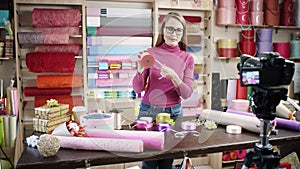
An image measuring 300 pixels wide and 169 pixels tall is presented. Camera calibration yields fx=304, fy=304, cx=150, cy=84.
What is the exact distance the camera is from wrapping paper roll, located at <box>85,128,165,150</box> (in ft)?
4.14

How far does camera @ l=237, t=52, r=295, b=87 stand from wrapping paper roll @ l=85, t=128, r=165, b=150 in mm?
479

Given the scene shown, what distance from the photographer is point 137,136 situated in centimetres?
130

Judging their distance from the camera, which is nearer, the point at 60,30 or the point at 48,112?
the point at 48,112

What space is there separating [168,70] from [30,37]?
5.61ft

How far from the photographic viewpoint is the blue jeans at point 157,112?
1.53 metres

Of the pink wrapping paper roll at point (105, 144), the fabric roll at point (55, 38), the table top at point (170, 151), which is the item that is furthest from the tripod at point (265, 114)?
the fabric roll at point (55, 38)

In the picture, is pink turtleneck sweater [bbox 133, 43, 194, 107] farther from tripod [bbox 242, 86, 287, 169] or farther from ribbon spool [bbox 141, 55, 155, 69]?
tripod [bbox 242, 86, 287, 169]

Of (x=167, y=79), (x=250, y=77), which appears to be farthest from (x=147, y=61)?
(x=250, y=77)

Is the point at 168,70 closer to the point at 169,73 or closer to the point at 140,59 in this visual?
the point at 169,73

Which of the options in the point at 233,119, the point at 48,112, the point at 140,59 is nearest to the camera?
the point at 140,59

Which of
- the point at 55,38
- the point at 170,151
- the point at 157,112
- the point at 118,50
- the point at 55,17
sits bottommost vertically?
the point at 170,151

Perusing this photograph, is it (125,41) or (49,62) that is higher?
(125,41)

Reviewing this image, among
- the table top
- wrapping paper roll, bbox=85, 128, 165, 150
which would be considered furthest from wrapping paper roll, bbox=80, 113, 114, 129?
the table top

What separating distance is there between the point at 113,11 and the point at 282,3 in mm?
1857
